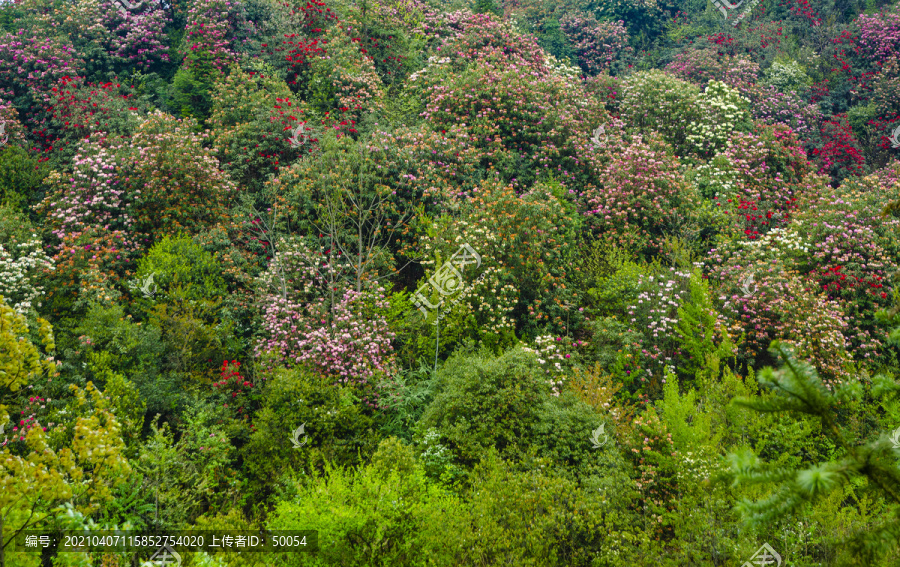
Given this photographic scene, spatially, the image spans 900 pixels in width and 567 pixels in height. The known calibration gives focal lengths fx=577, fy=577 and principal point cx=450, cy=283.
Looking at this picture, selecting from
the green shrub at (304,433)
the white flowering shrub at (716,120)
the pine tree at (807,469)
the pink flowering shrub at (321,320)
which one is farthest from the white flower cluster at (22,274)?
the white flowering shrub at (716,120)

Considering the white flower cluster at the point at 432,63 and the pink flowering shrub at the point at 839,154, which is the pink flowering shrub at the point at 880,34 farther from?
the white flower cluster at the point at 432,63

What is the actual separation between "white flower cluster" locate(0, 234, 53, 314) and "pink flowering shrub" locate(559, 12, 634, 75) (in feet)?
108

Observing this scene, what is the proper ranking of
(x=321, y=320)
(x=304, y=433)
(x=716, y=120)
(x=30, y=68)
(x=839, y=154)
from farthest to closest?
(x=839, y=154) → (x=716, y=120) → (x=30, y=68) → (x=321, y=320) → (x=304, y=433)

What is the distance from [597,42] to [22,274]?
35.6 m

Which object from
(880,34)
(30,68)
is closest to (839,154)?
(880,34)

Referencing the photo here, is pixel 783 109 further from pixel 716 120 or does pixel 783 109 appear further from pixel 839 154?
pixel 716 120

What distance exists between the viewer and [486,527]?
9.01 meters

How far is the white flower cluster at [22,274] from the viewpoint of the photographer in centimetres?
1409

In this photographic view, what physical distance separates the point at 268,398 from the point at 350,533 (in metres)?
5.37

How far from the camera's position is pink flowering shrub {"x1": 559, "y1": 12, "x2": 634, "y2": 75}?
125ft

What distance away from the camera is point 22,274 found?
1431 cm

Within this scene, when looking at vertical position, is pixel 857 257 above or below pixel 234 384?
above

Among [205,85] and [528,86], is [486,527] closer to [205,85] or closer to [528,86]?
[528,86]

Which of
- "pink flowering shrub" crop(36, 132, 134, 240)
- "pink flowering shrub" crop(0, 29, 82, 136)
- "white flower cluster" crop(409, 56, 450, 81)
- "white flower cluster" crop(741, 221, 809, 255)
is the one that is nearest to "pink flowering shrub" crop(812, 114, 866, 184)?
"white flower cluster" crop(741, 221, 809, 255)
